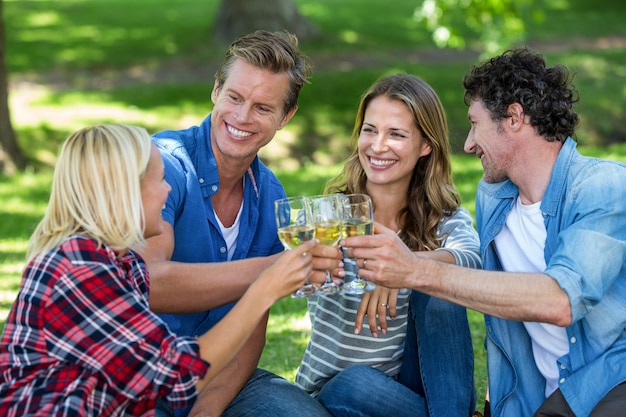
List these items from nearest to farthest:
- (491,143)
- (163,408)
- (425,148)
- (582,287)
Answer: (582,287) < (163,408) < (491,143) < (425,148)

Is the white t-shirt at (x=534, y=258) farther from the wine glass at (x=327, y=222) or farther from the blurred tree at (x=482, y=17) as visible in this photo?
the blurred tree at (x=482, y=17)

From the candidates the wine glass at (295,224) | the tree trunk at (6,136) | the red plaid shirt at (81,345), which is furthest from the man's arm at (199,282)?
the tree trunk at (6,136)

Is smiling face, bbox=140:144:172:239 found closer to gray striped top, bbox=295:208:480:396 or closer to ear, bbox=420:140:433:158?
gray striped top, bbox=295:208:480:396

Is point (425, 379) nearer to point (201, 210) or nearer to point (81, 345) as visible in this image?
point (201, 210)

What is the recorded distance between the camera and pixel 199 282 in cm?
377

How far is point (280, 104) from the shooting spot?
4.50m

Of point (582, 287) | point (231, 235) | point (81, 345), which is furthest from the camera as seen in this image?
point (231, 235)

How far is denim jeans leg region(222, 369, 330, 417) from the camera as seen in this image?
13.0 feet

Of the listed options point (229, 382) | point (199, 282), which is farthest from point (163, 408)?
point (199, 282)

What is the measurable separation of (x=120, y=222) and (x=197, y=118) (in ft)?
40.2

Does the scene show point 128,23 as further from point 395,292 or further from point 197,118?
point 395,292

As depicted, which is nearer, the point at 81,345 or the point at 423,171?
the point at 81,345

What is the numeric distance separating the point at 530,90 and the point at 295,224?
136 cm

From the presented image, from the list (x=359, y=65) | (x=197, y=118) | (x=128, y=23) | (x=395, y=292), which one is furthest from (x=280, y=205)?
(x=128, y=23)
